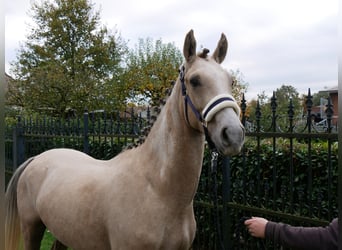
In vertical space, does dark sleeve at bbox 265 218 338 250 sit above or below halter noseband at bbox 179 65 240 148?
below

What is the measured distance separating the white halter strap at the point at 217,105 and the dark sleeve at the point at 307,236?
717mm

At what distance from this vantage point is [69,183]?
2.81 metres

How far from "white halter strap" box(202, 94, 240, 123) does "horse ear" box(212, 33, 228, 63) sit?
510 mm

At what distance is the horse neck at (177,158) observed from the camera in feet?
7.20

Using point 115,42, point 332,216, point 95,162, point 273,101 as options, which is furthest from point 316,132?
point 115,42

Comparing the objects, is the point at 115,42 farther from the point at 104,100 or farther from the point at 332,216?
the point at 332,216

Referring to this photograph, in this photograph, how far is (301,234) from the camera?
187 cm

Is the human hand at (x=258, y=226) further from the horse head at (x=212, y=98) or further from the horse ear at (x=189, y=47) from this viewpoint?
the horse ear at (x=189, y=47)

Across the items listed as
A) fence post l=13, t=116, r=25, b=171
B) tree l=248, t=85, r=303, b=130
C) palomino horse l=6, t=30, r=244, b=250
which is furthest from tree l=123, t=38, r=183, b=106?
palomino horse l=6, t=30, r=244, b=250

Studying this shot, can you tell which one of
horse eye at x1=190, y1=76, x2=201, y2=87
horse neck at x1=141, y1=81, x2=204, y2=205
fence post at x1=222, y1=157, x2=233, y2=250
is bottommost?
fence post at x1=222, y1=157, x2=233, y2=250

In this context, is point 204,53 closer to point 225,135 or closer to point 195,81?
point 195,81

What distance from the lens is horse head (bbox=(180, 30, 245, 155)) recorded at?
181 centimetres

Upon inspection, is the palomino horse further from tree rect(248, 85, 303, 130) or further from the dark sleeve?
tree rect(248, 85, 303, 130)

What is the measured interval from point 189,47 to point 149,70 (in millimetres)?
21334
